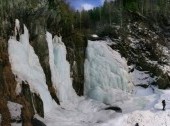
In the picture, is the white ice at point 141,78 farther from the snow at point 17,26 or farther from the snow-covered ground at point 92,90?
the snow at point 17,26

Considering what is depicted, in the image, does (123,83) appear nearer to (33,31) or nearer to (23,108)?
(33,31)

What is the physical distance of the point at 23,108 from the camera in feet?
89.5

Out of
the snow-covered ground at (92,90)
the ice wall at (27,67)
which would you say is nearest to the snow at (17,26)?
the snow-covered ground at (92,90)

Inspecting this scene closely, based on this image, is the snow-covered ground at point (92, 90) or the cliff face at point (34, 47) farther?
the snow-covered ground at point (92, 90)

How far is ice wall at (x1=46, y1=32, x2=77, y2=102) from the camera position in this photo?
113ft

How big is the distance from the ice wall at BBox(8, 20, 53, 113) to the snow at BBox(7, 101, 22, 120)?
176 centimetres

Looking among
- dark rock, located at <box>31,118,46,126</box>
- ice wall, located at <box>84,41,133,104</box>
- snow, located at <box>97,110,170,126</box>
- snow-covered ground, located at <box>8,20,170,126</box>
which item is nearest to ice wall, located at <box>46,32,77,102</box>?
snow-covered ground, located at <box>8,20,170,126</box>

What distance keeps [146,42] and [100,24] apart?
511cm

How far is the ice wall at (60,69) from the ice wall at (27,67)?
1645 millimetres

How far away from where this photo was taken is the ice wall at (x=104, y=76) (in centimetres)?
3600

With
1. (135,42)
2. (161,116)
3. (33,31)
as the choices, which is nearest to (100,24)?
(135,42)

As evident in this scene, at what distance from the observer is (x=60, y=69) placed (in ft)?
117

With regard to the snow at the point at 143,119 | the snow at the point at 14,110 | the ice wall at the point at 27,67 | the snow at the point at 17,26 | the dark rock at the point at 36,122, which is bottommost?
the snow at the point at 143,119

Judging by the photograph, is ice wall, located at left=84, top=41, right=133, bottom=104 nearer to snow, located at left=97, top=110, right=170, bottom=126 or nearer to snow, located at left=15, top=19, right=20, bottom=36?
snow, located at left=97, top=110, right=170, bottom=126
